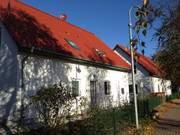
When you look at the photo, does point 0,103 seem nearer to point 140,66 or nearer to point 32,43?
point 32,43

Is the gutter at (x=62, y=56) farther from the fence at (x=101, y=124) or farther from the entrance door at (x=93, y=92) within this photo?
the fence at (x=101, y=124)

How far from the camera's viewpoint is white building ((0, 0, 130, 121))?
1246 centimetres

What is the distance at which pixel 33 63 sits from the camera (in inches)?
524

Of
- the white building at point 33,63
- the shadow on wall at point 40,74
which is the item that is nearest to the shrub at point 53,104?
the white building at point 33,63

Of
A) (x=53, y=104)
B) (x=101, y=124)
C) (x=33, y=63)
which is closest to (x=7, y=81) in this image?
(x=33, y=63)

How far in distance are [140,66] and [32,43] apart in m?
22.1

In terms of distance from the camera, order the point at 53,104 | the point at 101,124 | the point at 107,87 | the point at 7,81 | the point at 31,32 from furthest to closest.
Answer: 1. the point at 107,87
2. the point at 31,32
3. the point at 7,81
4. the point at 101,124
5. the point at 53,104

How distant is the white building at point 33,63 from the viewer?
12461mm

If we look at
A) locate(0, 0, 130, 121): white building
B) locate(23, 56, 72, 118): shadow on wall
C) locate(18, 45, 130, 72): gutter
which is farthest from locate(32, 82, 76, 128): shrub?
locate(18, 45, 130, 72): gutter

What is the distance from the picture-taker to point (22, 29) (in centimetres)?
1394

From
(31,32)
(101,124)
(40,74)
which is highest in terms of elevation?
(31,32)

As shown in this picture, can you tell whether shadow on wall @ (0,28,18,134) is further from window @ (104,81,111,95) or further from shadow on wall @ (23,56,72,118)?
window @ (104,81,111,95)

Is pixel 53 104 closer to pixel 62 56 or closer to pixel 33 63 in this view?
pixel 33 63

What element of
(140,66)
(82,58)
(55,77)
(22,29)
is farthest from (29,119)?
(140,66)
